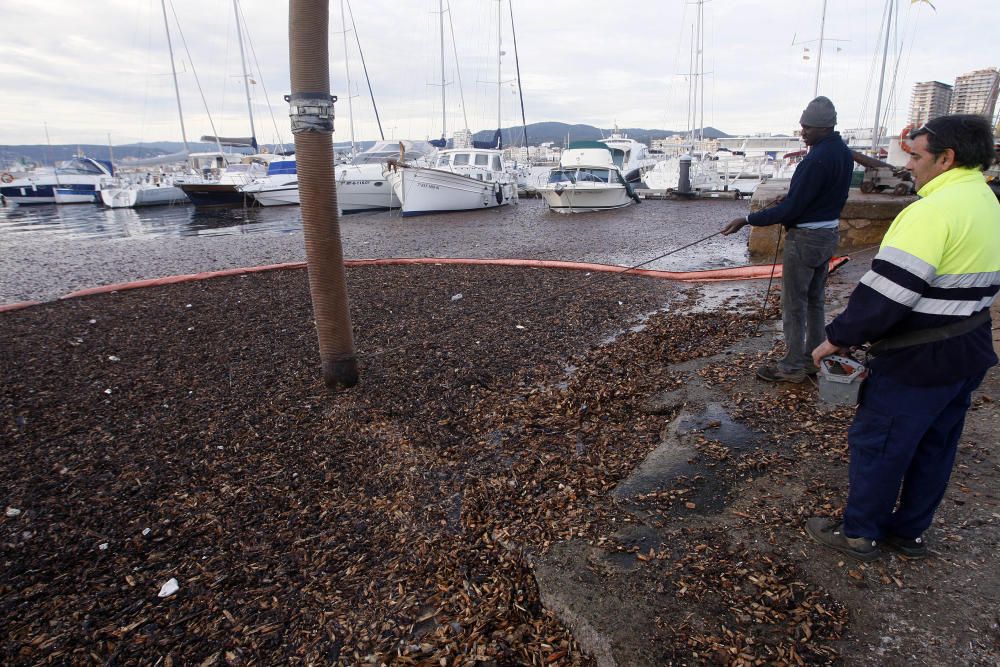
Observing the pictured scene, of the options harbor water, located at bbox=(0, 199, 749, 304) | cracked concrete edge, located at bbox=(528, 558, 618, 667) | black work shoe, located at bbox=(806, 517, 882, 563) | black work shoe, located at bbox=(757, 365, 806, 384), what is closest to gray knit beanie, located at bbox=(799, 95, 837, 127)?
black work shoe, located at bbox=(757, 365, 806, 384)

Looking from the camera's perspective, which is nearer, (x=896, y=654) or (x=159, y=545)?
(x=896, y=654)

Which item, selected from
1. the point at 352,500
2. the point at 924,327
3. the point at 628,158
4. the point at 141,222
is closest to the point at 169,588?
the point at 352,500

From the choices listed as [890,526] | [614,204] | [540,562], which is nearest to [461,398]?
[540,562]

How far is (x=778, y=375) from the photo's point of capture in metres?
4.17

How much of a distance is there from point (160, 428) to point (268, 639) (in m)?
A: 2.20

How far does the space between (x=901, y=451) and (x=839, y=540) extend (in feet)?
1.63

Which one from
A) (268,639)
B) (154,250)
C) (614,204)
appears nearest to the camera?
(268,639)

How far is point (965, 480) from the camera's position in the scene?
9.42 feet

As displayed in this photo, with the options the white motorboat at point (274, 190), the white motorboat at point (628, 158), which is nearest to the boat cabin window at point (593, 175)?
the white motorboat at point (628, 158)

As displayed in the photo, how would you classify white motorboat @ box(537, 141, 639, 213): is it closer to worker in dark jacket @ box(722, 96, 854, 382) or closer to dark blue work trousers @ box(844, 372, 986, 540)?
worker in dark jacket @ box(722, 96, 854, 382)

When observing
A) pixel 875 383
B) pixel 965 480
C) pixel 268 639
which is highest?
pixel 875 383

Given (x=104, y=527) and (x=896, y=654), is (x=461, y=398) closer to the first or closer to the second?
(x=104, y=527)

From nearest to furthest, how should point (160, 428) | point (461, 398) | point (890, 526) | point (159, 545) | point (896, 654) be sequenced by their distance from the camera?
point (896, 654) < point (890, 526) < point (159, 545) < point (160, 428) < point (461, 398)

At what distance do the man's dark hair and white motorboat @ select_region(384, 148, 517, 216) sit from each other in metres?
21.3
